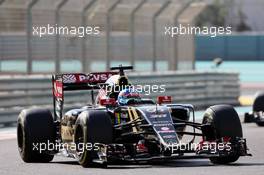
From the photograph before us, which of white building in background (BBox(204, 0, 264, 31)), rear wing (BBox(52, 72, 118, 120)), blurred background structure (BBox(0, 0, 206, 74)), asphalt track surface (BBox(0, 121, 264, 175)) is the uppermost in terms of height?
white building in background (BBox(204, 0, 264, 31))

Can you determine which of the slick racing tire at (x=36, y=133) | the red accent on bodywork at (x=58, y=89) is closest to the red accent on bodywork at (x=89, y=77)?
the red accent on bodywork at (x=58, y=89)

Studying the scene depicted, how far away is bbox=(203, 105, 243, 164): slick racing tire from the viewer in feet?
38.7

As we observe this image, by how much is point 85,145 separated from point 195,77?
13.4m

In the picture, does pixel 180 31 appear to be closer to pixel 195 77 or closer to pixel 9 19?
pixel 195 77

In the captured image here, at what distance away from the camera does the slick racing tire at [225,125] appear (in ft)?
38.7

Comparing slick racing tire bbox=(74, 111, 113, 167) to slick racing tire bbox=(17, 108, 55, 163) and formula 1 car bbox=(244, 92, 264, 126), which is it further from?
formula 1 car bbox=(244, 92, 264, 126)

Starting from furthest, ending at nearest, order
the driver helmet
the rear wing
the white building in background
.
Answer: the white building in background
the rear wing
the driver helmet

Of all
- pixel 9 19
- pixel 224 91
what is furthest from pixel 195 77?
pixel 9 19

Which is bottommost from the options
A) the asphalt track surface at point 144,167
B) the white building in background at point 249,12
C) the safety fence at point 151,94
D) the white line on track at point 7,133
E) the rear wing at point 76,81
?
the asphalt track surface at point 144,167

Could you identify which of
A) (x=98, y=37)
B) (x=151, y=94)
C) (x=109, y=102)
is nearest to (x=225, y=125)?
(x=109, y=102)

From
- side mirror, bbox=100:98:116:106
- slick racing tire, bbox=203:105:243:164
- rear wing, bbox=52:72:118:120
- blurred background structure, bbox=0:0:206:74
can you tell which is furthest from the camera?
blurred background structure, bbox=0:0:206:74

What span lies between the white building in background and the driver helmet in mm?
61531

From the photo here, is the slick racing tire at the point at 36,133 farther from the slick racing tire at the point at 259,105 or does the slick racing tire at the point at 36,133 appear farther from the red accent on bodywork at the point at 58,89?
the slick racing tire at the point at 259,105

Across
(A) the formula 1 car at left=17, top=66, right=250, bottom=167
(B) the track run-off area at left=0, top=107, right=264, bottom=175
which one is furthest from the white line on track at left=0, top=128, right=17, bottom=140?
(A) the formula 1 car at left=17, top=66, right=250, bottom=167
